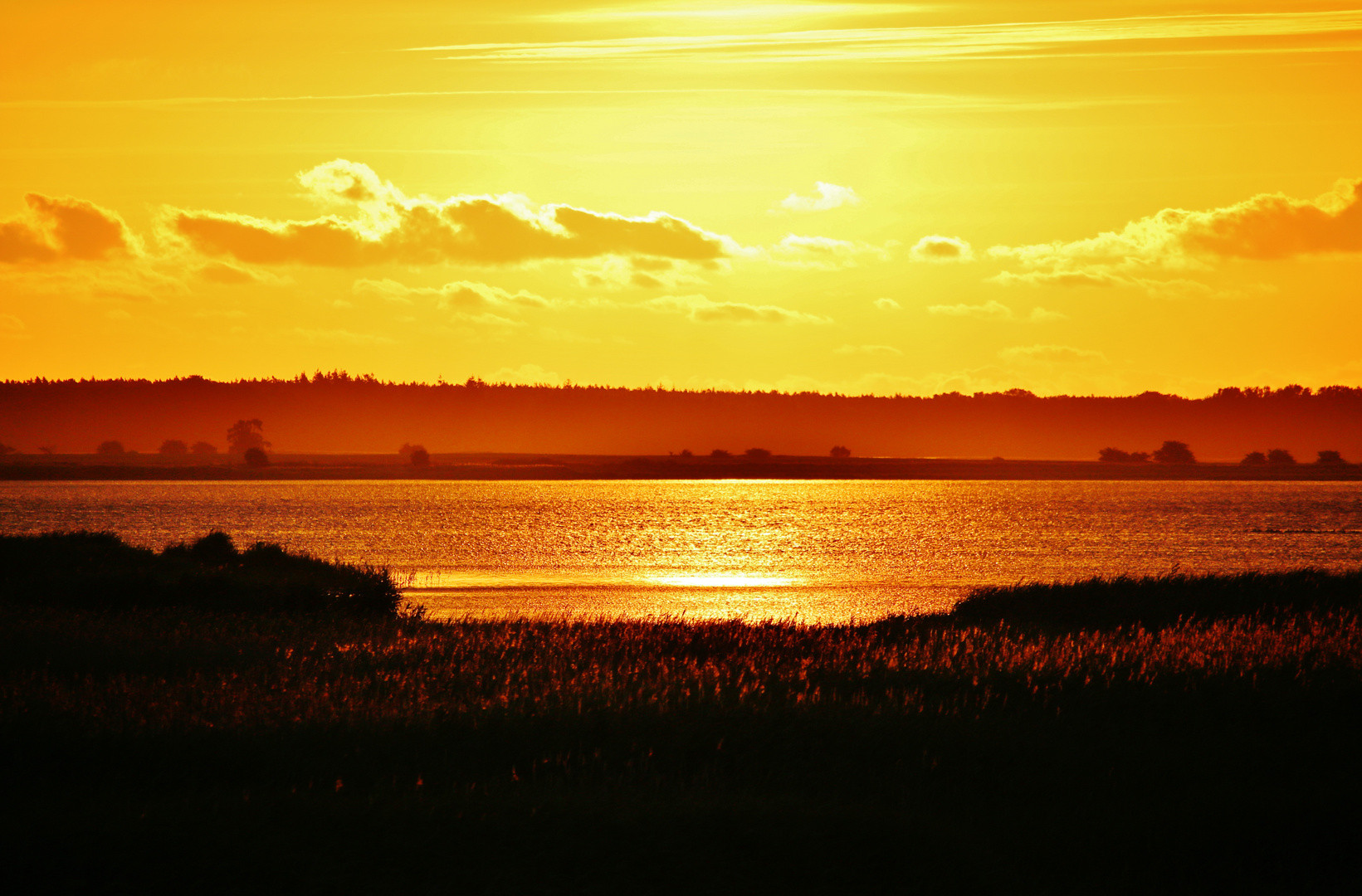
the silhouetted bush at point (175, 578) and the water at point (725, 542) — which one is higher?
the silhouetted bush at point (175, 578)

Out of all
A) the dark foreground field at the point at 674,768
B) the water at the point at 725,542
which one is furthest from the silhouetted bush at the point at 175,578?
the dark foreground field at the point at 674,768

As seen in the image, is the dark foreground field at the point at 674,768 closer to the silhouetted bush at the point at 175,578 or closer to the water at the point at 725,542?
the silhouetted bush at the point at 175,578

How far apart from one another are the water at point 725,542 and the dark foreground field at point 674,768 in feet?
54.8

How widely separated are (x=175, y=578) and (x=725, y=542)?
184 feet

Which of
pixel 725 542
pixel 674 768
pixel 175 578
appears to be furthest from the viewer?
pixel 725 542

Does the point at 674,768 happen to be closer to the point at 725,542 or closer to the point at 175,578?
the point at 175,578

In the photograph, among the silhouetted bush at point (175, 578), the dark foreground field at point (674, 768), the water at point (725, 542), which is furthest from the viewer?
the water at point (725, 542)

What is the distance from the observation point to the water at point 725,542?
4559 centimetres

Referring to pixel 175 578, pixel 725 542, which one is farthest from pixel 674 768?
pixel 725 542

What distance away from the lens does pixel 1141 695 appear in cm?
1708

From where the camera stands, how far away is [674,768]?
13.2 m

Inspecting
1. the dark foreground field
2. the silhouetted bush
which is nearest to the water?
the silhouetted bush

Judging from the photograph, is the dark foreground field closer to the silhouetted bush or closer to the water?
the silhouetted bush

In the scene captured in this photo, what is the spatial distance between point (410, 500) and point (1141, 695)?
511 feet
